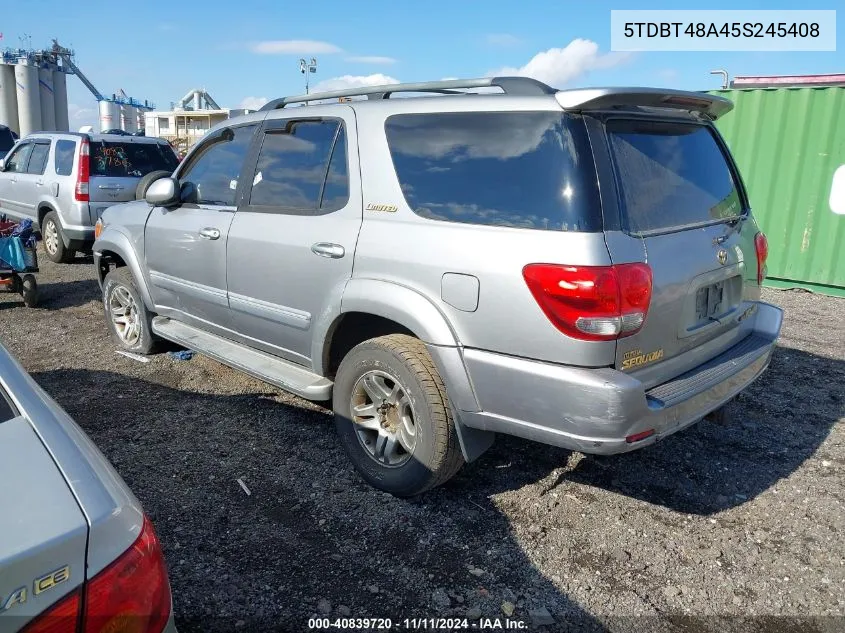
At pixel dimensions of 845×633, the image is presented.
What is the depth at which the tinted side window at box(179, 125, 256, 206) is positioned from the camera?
4.14 metres

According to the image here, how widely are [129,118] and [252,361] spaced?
67.1m

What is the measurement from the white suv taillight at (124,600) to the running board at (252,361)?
2.17 meters

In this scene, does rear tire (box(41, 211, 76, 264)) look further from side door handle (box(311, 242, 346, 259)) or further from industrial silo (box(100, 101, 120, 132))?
industrial silo (box(100, 101, 120, 132))

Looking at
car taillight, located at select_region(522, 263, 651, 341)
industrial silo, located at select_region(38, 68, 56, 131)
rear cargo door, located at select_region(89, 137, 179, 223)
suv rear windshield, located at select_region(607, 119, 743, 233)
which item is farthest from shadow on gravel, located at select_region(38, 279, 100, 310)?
industrial silo, located at select_region(38, 68, 56, 131)

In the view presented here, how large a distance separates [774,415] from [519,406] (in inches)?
107

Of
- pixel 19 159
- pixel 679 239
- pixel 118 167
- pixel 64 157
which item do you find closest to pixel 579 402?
pixel 679 239

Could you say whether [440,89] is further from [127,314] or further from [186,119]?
[186,119]

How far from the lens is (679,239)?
2.82 m

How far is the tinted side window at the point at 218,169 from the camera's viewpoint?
4145mm

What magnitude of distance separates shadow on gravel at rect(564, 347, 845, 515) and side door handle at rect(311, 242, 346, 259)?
1781mm

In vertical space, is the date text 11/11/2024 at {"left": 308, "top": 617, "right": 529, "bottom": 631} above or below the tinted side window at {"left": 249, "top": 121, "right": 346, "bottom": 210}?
below

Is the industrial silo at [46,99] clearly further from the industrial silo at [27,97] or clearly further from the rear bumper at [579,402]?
the rear bumper at [579,402]

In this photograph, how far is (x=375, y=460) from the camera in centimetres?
334

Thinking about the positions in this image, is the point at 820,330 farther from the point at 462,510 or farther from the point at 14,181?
the point at 14,181
